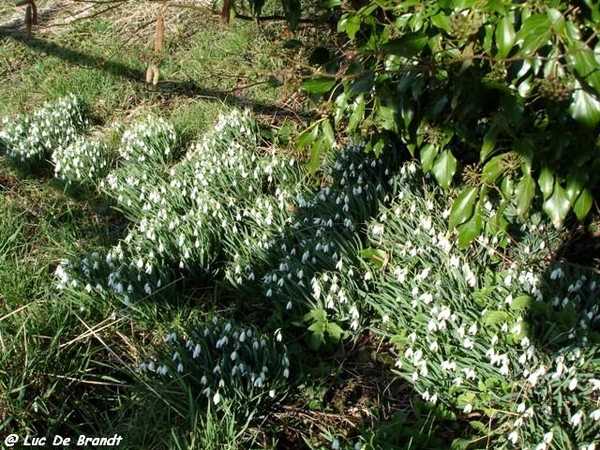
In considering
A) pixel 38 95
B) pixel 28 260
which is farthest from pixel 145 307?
pixel 38 95

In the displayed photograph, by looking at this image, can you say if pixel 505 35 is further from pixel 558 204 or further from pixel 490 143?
pixel 558 204

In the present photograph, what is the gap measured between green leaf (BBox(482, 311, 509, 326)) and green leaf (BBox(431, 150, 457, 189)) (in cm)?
57

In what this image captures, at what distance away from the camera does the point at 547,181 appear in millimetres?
2277

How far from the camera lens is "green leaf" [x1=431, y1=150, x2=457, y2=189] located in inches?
102

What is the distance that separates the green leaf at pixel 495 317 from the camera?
2.69 meters

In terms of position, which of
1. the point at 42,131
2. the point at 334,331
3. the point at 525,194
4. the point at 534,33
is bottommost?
the point at 334,331

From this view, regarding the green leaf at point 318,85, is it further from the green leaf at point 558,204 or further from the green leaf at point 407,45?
the green leaf at point 558,204

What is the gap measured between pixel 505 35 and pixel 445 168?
71 centimetres

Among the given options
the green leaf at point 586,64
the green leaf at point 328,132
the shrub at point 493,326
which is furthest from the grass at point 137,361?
the green leaf at point 586,64

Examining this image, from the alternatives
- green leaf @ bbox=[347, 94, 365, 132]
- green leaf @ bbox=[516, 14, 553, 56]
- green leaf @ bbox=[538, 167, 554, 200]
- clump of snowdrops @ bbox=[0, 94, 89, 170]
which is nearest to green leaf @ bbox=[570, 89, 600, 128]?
green leaf @ bbox=[516, 14, 553, 56]

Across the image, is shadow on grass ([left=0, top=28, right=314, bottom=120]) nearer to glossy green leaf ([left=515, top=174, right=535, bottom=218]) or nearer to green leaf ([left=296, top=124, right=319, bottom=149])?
green leaf ([left=296, top=124, right=319, bottom=149])

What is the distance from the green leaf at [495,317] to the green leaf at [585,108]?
1002 mm

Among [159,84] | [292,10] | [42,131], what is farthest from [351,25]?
[159,84]

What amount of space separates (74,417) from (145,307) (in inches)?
23.9
